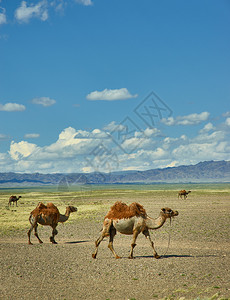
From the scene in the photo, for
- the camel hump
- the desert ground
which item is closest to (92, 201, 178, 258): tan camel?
the camel hump

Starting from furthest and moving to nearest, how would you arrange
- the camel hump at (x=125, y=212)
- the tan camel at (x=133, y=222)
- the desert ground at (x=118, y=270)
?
the camel hump at (x=125, y=212) → the tan camel at (x=133, y=222) → the desert ground at (x=118, y=270)

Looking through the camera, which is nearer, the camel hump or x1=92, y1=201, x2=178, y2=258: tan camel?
x1=92, y1=201, x2=178, y2=258: tan camel

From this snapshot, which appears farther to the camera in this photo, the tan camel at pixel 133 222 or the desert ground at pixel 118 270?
the tan camel at pixel 133 222

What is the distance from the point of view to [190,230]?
2297 cm

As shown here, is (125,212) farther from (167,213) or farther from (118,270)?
(118,270)

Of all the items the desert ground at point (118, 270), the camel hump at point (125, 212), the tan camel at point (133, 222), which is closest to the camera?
the desert ground at point (118, 270)

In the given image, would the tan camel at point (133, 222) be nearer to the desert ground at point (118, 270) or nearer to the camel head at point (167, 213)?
the camel head at point (167, 213)

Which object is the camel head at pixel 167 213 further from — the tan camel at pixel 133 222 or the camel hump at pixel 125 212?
the camel hump at pixel 125 212

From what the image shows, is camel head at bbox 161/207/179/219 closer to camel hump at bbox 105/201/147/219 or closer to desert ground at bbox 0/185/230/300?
camel hump at bbox 105/201/147/219

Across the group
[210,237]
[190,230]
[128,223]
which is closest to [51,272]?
[128,223]

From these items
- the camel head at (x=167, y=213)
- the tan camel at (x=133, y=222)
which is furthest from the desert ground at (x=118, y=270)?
the camel head at (x=167, y=213)

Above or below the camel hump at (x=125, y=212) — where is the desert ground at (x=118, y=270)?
below

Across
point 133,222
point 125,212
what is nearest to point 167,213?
point 133,222

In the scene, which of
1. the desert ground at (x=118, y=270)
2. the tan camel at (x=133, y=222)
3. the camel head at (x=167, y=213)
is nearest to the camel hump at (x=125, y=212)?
the tan camel at (x=133, y=222)
